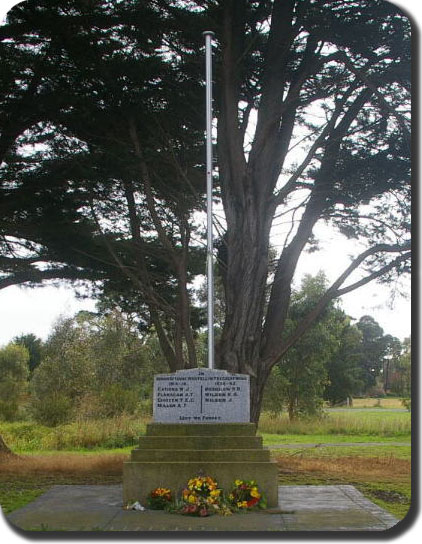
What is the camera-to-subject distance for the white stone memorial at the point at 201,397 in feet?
28.7

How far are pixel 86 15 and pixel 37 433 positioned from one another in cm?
1059

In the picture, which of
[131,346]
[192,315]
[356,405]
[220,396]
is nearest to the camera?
[220,396]

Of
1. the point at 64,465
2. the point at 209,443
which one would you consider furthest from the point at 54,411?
the point at 209,443

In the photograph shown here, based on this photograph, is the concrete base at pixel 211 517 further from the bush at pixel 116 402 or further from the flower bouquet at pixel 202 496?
the bush at pixel 116 402

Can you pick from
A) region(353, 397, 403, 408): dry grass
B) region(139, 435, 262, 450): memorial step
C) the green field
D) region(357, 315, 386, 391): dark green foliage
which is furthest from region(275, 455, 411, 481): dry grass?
region(357, 315, 386, 391): dark green foliage

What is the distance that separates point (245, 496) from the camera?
319 inches

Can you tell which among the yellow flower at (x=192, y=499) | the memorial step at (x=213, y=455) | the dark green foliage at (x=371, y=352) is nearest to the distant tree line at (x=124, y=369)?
the memorial step at (x=213, y=455)

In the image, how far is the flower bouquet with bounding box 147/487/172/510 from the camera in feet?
26.7

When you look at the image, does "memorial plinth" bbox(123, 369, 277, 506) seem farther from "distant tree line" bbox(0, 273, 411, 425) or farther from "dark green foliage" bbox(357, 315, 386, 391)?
"dark green foliage" bbox(357, 315, 386, 391)

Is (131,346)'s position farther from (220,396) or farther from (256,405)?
(220,396)

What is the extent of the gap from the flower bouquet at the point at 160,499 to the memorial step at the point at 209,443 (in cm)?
53

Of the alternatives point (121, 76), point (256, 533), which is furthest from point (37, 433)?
point (256, 533)

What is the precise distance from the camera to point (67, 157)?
1289cm

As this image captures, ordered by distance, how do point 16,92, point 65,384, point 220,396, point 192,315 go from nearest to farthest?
point 220,396
point 16,92
point 192,315
point 65,384
